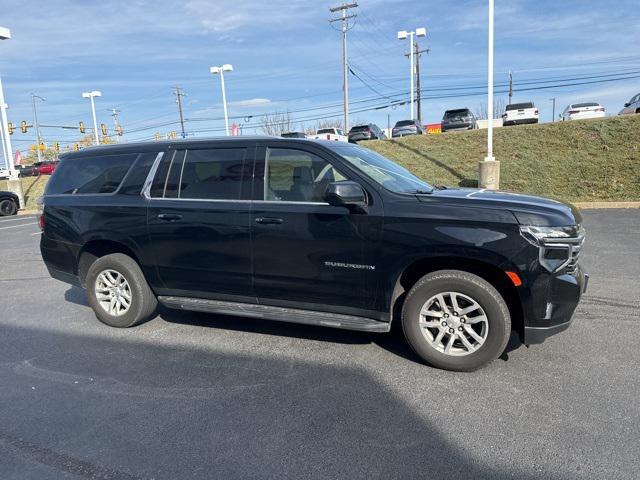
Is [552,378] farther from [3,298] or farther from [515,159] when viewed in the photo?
[515,159]

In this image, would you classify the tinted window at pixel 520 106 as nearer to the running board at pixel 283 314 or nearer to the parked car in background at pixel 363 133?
the parked car in background at pixel 363 133

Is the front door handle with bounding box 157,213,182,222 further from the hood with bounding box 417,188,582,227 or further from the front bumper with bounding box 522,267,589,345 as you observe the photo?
the front bumper with bounding box 522,267,589,345

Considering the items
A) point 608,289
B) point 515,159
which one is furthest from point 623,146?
point 608,289

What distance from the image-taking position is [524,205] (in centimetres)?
366

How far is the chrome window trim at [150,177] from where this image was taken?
16.0 ft

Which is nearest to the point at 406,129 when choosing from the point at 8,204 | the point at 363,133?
the point at 363,133

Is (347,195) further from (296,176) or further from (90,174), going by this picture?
(90,174)

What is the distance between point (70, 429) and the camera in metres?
3.20

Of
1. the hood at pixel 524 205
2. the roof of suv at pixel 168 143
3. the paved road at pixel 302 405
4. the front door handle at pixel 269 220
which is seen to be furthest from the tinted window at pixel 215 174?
the hood at pixel 524 205

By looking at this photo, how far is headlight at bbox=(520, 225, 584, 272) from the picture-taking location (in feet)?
11.6

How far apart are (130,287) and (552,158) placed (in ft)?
53.7

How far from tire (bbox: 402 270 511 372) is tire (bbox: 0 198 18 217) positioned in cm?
2173

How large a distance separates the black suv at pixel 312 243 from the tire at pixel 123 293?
14mm

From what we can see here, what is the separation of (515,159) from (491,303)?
51.7 feet
